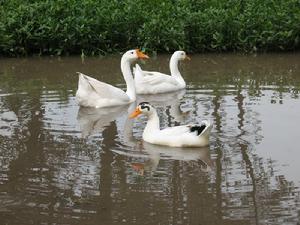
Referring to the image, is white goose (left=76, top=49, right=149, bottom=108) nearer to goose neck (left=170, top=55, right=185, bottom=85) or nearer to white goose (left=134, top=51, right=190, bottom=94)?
white goose (left=134, top=51, right=190, bottom=94)

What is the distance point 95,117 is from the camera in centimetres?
1080

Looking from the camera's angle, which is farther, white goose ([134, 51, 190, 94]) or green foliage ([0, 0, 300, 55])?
green foliage ([0, 0, 300, 55])

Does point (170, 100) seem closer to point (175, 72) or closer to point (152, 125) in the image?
point (175, 72)

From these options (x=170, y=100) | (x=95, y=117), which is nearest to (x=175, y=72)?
(x=170, y=100)

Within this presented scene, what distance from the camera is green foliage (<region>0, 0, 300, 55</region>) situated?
1641cm

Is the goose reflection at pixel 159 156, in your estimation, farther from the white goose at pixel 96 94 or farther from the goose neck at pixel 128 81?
the goose neck at pixel 128 81

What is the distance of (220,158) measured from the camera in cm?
830

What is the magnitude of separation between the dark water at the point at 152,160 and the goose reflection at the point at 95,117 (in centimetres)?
2

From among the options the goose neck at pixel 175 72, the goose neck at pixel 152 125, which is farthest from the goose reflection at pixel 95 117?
the goose neck at pixel 175 72

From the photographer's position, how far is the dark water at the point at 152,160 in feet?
22.0

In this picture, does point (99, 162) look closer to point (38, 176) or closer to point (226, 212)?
point (38, 176)

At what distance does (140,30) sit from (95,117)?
20.1 feet

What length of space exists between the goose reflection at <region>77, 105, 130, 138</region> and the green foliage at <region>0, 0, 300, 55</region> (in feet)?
17.0

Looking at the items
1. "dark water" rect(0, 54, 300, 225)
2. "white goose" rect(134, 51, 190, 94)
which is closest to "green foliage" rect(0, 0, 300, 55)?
"dark water" rect(0, 54, 300, 225)
